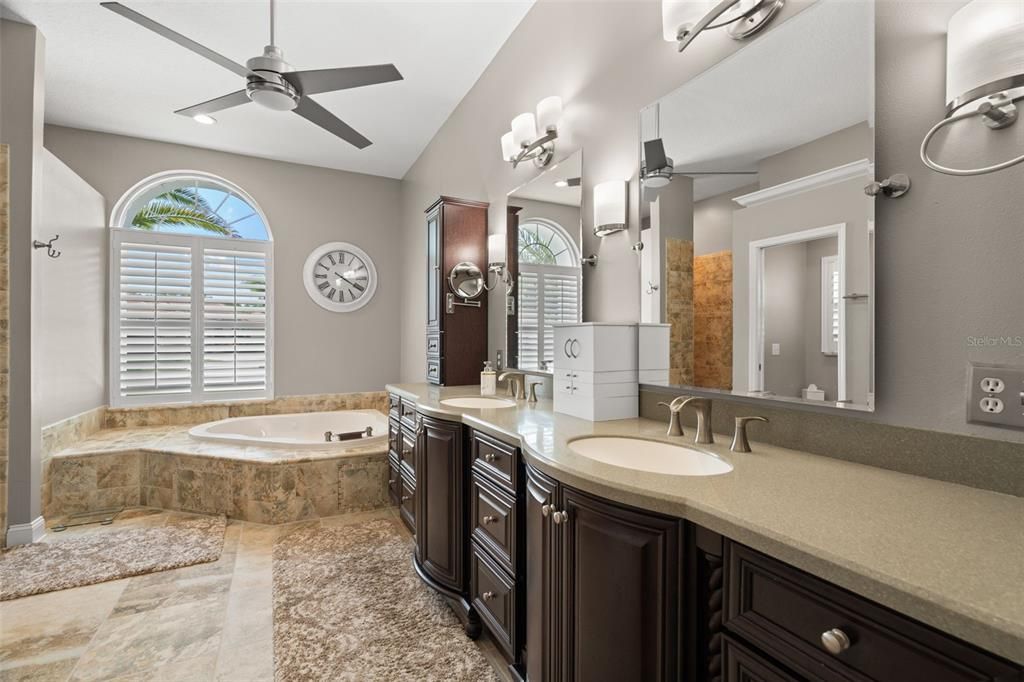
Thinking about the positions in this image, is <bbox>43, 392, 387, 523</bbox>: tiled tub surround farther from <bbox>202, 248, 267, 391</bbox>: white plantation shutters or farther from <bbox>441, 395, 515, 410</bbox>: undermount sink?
<bbox>441, 395, 515, 410</bbox>: undermount sink

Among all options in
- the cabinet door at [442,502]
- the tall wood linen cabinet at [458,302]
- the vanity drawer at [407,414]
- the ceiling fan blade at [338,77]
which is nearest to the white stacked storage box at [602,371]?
the cabinet door at [442,502]

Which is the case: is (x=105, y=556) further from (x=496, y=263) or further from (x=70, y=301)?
(x=496, y=263)

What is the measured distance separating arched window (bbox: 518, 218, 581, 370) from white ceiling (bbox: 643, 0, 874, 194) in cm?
79

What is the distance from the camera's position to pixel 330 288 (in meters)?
4.90

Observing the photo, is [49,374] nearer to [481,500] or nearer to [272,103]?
[272,103]

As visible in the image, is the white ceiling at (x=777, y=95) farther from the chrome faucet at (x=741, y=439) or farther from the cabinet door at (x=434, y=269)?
the cabinet door at (x=434, y=269)

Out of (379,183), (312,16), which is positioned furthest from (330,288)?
(312,16)

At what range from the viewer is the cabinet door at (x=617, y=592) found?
0.98 m

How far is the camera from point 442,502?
6.81 ft

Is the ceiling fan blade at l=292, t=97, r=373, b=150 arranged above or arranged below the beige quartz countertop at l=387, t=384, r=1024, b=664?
above

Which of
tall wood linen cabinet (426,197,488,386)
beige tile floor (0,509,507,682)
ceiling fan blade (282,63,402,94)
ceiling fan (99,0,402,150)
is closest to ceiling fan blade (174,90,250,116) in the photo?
ceiling fan (99,0,402,150)

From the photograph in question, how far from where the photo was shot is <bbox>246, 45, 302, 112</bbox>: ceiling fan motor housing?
2.01 m

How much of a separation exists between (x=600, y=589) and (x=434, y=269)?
2.68 m

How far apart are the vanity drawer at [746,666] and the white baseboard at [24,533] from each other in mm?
3767
